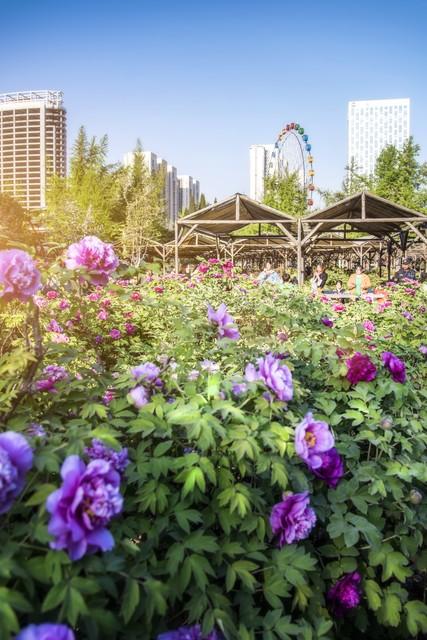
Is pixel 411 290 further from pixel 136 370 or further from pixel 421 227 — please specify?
pixel 421 227

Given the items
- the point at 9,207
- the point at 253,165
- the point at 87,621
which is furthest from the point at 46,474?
the point at 253,165

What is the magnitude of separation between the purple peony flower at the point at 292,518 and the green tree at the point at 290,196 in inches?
1240

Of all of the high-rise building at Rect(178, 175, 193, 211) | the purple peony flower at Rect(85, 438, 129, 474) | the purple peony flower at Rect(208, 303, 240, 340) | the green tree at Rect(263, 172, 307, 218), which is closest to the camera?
the purple peony flower at Rect(85, 438, 129, 474)

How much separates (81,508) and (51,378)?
0.72 meters

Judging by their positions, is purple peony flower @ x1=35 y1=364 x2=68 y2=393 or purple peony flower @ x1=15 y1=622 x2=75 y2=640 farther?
purple peony flower @ x1=35 y1=364 x2=68 y2=393

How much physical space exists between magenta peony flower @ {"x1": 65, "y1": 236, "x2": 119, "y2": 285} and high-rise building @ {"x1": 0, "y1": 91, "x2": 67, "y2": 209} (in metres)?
99.5

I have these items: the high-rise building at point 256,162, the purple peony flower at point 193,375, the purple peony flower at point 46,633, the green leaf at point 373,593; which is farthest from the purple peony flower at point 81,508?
the high-rise building at point 256,162

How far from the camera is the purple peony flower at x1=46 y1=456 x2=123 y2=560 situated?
3.25 ft

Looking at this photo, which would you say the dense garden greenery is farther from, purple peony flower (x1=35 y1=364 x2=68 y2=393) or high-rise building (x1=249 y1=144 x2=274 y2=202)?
high-rise building (x1=249 y1=144 x2=274 y2=202)

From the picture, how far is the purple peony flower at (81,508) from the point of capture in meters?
0.99

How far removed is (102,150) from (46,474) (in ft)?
163

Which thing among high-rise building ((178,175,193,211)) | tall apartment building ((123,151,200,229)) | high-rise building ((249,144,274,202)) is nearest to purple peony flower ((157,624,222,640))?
tall apartment building ((123,151,200,229))

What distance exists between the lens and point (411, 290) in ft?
22.0

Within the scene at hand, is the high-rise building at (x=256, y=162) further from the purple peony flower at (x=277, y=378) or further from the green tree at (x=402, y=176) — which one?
the purple peony flower at (x=277, y=378)
